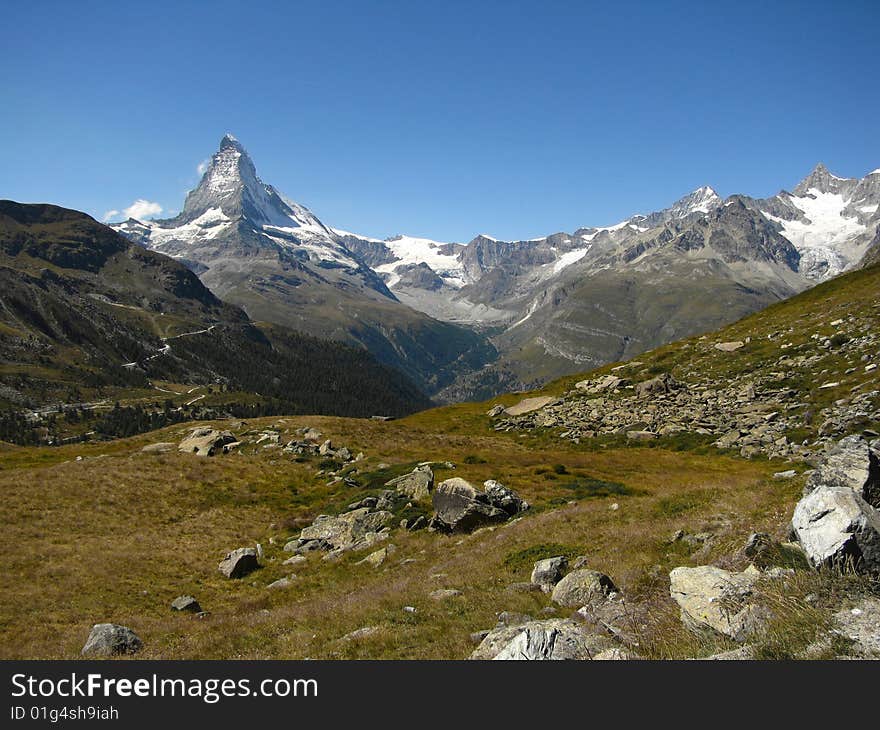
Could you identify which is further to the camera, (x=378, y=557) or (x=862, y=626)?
(x=378, y=557)

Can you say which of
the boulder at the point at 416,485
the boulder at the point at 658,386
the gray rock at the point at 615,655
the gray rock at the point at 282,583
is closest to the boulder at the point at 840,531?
the gray rock at the point at 615,655

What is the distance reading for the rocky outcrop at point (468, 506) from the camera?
31.2 meters

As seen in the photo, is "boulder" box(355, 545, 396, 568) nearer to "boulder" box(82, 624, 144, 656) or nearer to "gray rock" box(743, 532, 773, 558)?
"boulder" box(82, 624, 144, 656)

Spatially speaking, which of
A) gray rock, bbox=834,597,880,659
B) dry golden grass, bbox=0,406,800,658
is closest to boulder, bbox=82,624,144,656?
dry golden grass, bbox=0,406,800,658

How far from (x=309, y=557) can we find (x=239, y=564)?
4294mm

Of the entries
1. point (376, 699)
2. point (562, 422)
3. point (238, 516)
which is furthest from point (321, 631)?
point (562, 422)

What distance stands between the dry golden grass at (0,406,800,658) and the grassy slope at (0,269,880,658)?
113 mm

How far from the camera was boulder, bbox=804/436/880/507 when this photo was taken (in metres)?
15.1

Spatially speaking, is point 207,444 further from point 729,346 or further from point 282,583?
point 729,346

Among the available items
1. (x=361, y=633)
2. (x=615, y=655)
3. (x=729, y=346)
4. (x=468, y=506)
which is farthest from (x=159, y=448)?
(x=729, y=346)

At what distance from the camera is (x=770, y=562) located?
42.3 feet

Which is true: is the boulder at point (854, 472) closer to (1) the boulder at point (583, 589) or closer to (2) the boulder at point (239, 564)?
(1) the boulder at point (583, 589)

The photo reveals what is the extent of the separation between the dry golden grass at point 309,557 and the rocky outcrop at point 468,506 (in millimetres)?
1537

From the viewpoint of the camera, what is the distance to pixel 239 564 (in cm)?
3206
